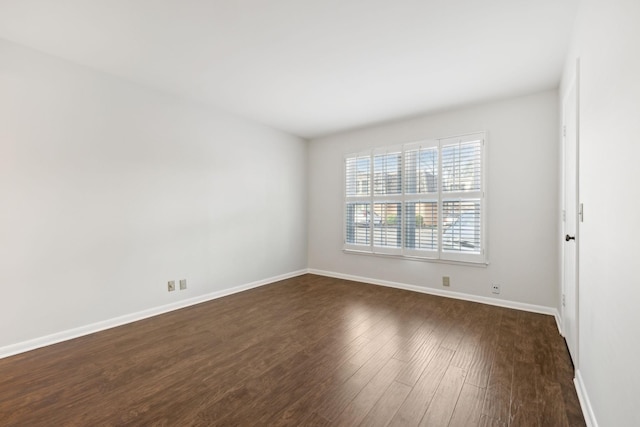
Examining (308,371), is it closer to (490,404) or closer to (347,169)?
(490,404)

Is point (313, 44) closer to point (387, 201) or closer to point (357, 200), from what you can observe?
point (387, 201)

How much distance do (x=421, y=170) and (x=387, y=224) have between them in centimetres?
100

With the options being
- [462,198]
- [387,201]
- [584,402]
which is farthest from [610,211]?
[387,201]

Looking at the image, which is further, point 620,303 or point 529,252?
point 529,252

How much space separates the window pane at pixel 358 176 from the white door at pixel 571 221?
2606 mm

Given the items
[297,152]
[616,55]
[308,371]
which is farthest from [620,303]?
[297,152]

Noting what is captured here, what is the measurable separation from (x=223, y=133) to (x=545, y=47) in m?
3.77

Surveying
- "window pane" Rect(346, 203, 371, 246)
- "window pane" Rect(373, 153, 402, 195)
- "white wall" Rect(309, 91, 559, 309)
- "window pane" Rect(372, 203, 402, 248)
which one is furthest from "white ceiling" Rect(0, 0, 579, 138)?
"window pane" Rect(346, 203, 371, 246)

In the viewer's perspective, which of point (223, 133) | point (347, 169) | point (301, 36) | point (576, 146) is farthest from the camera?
point (347, 169)

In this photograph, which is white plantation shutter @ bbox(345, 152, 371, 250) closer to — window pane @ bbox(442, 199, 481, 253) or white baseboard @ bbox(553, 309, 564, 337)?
→ window pane @ bbox(442, 199, 481, 253)

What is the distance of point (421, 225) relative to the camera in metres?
4.16

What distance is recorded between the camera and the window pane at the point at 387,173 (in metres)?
4.43

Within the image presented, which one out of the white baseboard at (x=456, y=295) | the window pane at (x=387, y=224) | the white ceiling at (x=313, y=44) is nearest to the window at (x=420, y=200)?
the window pane at (x=387, y=224)

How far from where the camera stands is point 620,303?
1099 millimetres
